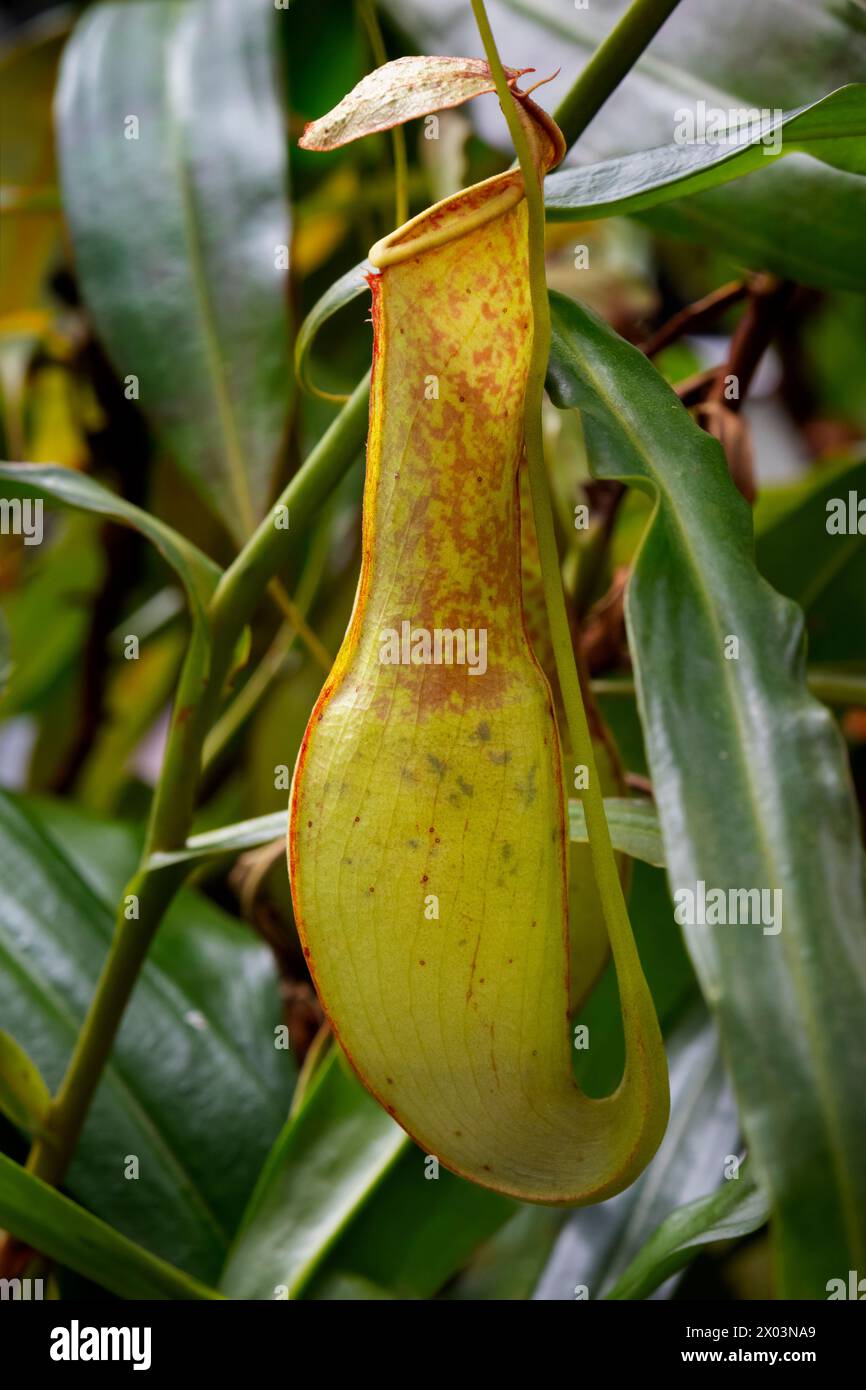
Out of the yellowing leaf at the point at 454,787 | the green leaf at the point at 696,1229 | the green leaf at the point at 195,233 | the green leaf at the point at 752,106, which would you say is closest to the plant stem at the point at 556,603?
the yellowing leaf at the point at 454,787

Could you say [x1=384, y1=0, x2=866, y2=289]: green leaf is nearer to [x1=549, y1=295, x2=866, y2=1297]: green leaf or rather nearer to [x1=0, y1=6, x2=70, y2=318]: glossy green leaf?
[x1=549, y1=295, x2=866, y2=1297]: green leaf

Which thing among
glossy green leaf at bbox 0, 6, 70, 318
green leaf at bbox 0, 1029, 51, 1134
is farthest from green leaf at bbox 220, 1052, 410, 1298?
glossy green leaf at bbox 0, 6, 70, 318

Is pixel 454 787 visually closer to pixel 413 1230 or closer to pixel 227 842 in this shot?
pixel 227 842

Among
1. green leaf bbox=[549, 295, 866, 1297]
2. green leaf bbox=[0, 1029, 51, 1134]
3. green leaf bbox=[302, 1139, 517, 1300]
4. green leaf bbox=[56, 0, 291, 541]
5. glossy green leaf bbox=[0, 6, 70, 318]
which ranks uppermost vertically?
glossy green leaf bbox=[0, 6, 70, 318]

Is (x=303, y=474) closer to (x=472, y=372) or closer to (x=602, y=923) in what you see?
(x=472, y=372)
